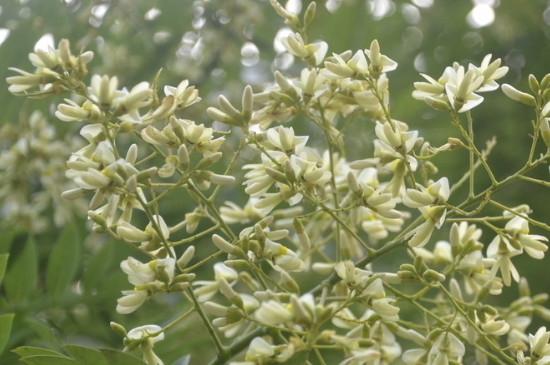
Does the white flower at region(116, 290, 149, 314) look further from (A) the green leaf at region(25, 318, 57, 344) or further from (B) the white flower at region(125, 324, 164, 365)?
(A) the green leaf at region(25, 318, 57, 344)

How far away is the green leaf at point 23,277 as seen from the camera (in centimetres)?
129

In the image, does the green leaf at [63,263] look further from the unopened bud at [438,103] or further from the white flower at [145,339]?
the unopened bud at [438,103]

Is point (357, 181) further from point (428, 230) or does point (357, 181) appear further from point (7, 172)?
point (7, 172)

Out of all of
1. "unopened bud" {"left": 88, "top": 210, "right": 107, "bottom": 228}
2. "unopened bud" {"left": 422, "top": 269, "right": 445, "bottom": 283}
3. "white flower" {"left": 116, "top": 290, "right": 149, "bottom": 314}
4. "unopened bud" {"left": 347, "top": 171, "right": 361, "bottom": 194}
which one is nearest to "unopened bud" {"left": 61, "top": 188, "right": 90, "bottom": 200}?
"unopened bud" {"left": 88, "top": 210, "right": 107, "bottom": 228}

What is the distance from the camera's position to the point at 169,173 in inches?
38.5

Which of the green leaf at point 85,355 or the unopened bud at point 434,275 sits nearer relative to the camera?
the green leaf at point 85,355

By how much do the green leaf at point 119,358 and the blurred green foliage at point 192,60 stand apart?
328 millimetres

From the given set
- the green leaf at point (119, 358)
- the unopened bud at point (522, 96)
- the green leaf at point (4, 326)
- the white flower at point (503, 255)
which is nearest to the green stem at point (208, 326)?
the green leaf at point (119, 358)

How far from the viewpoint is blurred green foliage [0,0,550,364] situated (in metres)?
1.36

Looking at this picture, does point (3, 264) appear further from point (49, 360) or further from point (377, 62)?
point (377, 62)

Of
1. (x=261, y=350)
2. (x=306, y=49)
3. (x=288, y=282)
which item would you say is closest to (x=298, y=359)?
(x=261, y=350)

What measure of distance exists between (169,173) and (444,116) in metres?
1.21

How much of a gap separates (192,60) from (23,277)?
110cm

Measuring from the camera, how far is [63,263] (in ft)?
4.48
